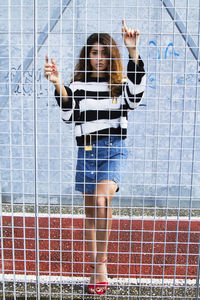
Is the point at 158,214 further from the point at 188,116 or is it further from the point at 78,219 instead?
the point at 188,116

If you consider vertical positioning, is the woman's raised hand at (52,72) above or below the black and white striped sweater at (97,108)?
above

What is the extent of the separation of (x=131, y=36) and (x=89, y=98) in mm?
401

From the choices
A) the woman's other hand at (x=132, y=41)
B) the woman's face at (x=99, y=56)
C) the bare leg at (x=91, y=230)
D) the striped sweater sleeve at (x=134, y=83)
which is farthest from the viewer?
the bare leg at (x=91, y=230)

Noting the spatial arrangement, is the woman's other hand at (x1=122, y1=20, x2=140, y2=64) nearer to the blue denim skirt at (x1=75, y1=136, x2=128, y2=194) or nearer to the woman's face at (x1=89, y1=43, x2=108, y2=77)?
the woman's face at (x1=89, y1=43, x2=108, y2=77)

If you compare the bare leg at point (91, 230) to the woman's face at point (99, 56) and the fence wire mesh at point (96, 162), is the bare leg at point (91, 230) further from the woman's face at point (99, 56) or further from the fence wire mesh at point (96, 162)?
the woman's face at point (99, 56)

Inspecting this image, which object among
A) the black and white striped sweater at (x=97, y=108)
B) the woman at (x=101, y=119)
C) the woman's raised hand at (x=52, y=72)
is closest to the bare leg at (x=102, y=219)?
the woman at (x=101, y=119)

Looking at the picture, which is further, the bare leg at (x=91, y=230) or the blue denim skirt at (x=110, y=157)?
the bare leg at (x=91, y=230)

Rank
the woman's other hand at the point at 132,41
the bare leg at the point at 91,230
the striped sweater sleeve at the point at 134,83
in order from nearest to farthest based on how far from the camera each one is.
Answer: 1. the woman's other hand at the point at 132,41
2. the striped sweater sleeve at the point at 134,83
3. the bare leg at the point at 91,230

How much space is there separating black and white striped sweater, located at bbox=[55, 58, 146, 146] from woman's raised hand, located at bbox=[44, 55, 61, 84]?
0.28 feet

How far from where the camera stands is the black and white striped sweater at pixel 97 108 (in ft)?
5.36

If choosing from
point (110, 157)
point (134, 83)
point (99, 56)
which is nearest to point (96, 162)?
point (110, 157)

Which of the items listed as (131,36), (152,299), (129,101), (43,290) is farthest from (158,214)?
(131,36)

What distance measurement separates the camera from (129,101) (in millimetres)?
1638

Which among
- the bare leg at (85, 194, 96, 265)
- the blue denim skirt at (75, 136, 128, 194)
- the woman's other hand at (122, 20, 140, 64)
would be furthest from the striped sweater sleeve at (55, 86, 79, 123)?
the bare leg at (85, 194, 96, 265)
